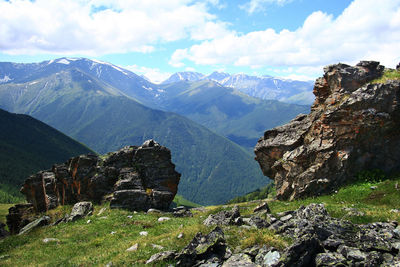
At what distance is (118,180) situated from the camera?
38.7 metres

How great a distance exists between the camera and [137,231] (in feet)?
79.7

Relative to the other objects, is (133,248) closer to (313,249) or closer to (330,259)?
(313,249)

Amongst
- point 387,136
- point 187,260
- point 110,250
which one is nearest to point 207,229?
point 187,260

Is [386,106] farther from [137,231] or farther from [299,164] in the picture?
[137,231]

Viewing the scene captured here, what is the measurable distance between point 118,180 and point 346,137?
30.9 meters

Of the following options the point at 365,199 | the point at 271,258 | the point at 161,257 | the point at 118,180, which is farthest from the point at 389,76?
the point at 118,180

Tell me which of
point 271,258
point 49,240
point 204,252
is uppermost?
point 271,258

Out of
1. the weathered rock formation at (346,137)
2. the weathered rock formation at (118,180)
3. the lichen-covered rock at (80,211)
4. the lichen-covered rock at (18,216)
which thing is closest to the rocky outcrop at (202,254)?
the lichen-covered rock at (80,211)

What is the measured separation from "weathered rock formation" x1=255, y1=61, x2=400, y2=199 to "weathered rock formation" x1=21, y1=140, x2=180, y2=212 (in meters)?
17.2

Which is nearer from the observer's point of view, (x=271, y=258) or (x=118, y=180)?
(x=271, y=258)

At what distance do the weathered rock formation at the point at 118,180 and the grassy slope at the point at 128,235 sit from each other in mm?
3762

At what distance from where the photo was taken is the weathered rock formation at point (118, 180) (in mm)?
36500

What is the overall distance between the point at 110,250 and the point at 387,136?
109ft

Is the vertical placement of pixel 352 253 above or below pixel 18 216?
above
